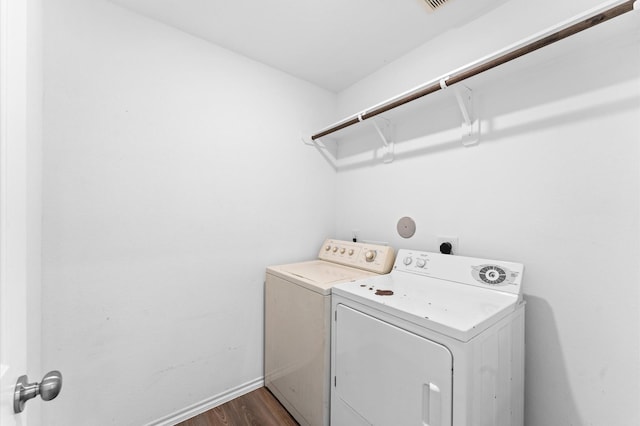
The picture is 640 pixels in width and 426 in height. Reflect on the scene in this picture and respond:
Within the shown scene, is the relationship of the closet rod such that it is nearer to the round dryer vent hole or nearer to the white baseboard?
the round dryer vent hole

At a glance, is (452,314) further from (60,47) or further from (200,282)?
(60,47)

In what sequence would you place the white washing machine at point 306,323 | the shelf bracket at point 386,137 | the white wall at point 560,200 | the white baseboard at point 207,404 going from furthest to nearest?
the shelf bracket at point 386,137, the white baseboard at point 207,404, the white washing machine at point 306,323, the white wall at point 560,200

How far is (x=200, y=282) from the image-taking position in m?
1.61

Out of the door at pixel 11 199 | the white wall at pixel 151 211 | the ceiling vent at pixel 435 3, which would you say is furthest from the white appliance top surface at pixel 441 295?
the ceiling vent at pixel 435 3

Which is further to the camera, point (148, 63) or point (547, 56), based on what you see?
point (148, 63)

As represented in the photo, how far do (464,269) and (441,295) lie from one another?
258 mm

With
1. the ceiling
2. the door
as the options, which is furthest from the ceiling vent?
the door

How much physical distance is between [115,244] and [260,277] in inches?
34.7

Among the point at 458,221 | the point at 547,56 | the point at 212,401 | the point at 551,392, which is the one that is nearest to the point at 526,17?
the point at 547,56

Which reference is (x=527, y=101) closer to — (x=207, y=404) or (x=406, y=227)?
(x=406, y=227)

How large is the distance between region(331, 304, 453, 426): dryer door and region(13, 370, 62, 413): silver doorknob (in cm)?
99

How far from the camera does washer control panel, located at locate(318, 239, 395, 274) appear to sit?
167 centimetres

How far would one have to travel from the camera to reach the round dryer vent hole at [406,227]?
1.71 metres

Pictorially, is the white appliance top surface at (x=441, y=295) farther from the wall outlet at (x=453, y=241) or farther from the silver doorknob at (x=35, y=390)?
the silver doorknob at (x=35, y=390)
